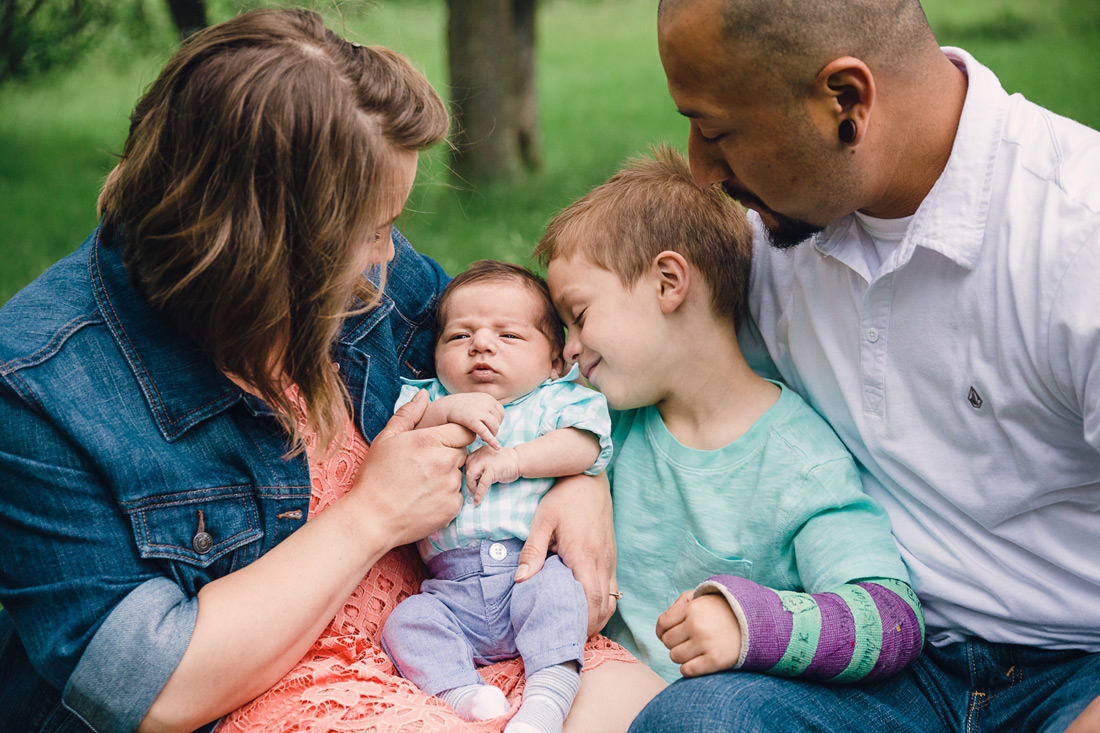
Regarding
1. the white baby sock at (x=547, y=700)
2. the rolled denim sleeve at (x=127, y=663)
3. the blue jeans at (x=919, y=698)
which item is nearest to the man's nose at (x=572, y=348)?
the white baby sock at (x=547, y=700)

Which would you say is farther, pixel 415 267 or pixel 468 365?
pixel 415 267

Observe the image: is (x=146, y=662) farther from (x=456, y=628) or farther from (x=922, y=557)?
(x=922, y=557)

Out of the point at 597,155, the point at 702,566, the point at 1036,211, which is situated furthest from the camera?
the point at 597,155

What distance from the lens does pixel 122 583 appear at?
1788mm

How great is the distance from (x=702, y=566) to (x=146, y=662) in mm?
1270

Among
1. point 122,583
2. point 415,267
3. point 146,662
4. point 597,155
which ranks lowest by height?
point 597,155

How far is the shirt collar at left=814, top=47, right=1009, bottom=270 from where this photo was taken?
6.55ft

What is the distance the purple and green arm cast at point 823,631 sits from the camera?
6.38ft

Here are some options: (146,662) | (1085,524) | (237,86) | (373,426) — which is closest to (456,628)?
(373,426)

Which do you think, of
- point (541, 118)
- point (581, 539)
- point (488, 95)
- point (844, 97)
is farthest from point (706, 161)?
point (541, 118)

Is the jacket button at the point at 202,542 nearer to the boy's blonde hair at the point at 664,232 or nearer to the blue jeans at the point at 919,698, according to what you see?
the blue jeans at the point at 919,698

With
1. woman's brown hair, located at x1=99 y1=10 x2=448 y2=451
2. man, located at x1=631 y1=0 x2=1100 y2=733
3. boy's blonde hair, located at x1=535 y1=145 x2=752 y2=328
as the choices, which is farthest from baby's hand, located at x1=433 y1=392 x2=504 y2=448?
man, located at x1=631 y1=0 x2=1100 y2=733

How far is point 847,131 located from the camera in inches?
80.6

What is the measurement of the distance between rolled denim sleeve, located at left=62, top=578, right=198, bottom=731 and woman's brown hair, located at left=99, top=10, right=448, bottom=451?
0.47 m
